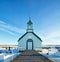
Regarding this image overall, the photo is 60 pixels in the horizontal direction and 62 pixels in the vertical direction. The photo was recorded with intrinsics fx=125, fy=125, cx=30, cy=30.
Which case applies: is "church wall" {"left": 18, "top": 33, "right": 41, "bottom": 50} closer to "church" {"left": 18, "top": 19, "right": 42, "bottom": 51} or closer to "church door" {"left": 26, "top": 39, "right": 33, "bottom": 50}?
"church" {"left": 18, "top": 19, "right": 42, "bottom": 51}

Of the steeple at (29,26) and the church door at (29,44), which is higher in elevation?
the steeple at (29,26)

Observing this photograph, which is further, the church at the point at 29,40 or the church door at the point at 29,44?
the church door at the point at 29,44

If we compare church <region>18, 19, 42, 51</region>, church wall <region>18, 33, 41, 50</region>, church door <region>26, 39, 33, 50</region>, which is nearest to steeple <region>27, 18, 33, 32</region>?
church <region>18, 19, 42, 51</region>

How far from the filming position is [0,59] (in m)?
11.2

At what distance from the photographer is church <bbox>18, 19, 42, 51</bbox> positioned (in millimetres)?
29188

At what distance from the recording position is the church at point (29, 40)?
29.2 m

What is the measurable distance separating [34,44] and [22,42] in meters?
2.86

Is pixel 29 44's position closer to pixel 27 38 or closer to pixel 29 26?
pixel 27 38

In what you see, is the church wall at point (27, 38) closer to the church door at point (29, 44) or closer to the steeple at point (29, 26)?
the church door at point (29, 44)

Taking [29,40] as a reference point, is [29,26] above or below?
above

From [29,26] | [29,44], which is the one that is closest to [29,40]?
[29,44]

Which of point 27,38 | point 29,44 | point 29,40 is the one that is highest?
point 27,38

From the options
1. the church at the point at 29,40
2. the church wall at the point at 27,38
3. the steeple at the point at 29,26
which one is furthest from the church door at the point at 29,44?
the steeple at the point at 29,26

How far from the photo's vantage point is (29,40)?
29.5 meters
